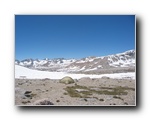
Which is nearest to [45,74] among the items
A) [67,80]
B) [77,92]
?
[67,80]

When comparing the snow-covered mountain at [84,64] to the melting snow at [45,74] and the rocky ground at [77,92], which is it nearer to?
the melting snow at [45,74]

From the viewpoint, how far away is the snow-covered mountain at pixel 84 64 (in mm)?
3814

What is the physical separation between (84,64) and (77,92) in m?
0.44

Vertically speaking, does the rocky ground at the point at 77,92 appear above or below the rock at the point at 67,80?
below

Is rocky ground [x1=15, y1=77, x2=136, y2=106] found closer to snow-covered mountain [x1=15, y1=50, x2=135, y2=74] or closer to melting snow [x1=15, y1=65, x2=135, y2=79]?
melting snow [x1=15, y1=65, x2=135, y2=79]

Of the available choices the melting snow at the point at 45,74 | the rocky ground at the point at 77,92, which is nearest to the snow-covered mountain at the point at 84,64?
the melting snow at the point at 45,74

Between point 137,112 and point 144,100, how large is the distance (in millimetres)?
217

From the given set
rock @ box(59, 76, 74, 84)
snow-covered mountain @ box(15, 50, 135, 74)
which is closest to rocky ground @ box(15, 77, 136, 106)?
rock @ box(59, 76, 74, 84)

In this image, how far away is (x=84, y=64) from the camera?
385 centimetres

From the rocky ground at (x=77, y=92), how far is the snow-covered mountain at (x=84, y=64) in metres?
0.17

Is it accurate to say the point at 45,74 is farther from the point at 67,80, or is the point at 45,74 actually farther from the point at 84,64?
the point at 84,64

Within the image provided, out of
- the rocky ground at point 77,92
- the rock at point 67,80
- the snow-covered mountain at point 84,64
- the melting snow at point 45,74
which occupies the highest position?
the snow-covered mountain at point 84,64
